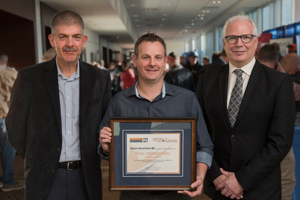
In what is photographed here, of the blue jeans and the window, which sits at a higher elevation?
the window

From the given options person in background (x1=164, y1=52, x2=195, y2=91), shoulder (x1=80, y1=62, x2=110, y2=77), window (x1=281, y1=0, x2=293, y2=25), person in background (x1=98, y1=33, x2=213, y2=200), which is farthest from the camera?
window (x1=281, y1=0, x2=293, y2=25)

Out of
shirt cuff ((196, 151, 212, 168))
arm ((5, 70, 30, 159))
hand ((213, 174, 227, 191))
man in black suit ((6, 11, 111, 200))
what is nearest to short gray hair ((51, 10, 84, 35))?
man in black suit ((6, 11, 111, 200))

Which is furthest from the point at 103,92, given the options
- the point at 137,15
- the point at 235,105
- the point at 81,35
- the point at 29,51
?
the point at 137,15

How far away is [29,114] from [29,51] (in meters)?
5.72

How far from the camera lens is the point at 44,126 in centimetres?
187

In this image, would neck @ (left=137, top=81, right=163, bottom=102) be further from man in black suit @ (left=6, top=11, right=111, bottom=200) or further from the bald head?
the bald head

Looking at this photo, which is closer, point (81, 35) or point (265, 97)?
point (265, 97)

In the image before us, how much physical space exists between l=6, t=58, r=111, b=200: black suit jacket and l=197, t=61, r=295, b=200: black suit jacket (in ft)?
2.42

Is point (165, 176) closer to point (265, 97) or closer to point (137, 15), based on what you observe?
point (265, 97)

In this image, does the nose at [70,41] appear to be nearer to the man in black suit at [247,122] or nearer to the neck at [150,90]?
the neck at [150,90]

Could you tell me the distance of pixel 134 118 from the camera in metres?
1.52

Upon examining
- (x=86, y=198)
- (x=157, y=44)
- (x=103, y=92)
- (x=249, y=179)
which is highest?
(x=157, y=44)

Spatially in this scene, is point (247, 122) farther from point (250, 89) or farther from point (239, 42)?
point (239, 42)

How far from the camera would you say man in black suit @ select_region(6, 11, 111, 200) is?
186 cm
